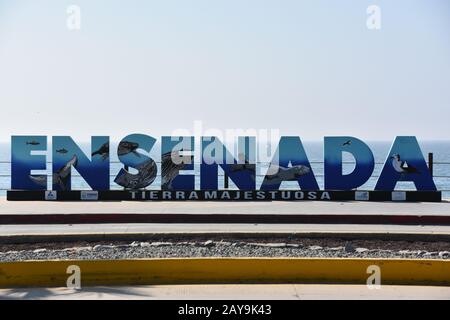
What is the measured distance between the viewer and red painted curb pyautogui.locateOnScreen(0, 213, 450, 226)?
16531 millimetres

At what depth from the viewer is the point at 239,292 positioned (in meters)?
9.05

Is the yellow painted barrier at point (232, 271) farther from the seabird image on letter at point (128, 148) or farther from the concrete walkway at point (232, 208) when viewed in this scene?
the seabird image on letter at point (128, 148)

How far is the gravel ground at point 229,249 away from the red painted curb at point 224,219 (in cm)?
293

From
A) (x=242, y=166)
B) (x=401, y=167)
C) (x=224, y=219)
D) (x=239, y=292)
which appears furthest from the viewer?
(x=242, y=166)

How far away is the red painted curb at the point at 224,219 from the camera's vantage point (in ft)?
54.2

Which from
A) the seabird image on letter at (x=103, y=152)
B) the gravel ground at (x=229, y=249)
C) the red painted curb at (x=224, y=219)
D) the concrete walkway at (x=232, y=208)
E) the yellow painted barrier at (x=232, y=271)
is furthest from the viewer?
the seabird image on letter at (x=103, y=152)

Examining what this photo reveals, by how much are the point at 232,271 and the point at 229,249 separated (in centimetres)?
299

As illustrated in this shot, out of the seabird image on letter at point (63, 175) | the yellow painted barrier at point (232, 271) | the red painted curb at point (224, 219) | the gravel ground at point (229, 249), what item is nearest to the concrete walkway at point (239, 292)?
the yellow painted barrier at point (232, 271)

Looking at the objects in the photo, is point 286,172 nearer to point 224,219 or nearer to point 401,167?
point 401,167

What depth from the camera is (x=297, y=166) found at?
21.5 metres

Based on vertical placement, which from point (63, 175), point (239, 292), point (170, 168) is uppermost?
point (170, 168)

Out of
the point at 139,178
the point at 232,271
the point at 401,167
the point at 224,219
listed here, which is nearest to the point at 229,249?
the point at 232,271

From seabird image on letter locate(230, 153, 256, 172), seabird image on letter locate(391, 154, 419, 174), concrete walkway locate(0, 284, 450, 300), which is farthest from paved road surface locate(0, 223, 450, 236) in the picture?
seabird image on letter locate(230, 153, 256, 172)
